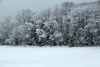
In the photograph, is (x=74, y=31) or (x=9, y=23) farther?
(x=9, y=23)

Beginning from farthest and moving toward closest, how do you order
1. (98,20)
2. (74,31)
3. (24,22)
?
(24,22)
(74,31)
(98,20)

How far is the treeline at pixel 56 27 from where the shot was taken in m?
48.2

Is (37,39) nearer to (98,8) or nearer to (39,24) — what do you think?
(39,24)

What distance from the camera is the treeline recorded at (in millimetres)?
48219

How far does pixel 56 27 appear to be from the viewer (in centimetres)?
5244

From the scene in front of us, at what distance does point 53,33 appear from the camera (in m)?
52.7

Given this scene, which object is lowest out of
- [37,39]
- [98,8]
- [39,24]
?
[37,39]

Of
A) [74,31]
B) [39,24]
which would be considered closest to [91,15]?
[74,31]

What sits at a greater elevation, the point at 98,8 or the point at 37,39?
the point at 98,8

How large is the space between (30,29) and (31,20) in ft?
12.2
